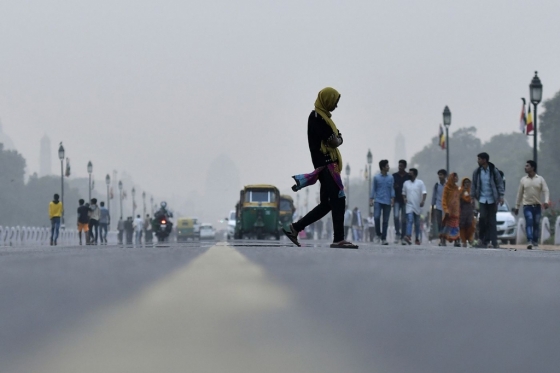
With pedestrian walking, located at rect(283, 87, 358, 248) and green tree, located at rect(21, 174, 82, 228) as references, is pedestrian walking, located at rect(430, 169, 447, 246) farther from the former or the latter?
green tree, located at rect(21, 174, 82, 228)

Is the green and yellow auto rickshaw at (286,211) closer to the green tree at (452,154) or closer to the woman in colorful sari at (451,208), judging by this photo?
the woman in colorful sari at (451,208)

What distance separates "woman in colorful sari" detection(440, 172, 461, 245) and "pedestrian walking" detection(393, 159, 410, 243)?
5.35 feet

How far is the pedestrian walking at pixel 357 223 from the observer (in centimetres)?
4670

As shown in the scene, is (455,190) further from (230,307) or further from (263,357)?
(263,357)

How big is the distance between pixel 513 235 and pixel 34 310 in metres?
31.5

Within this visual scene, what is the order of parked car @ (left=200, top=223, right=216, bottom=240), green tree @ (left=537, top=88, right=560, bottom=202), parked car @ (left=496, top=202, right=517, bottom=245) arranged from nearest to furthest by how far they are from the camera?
1. parked car @ (left=496, top=202, right=517, bottom=245)
2. green tree @ (left=537, top=88, right=560, bottom=202)
3. parked car @ (left=200, top=223, right=216, bottom=240)

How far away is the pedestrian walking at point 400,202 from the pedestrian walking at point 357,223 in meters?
21.3

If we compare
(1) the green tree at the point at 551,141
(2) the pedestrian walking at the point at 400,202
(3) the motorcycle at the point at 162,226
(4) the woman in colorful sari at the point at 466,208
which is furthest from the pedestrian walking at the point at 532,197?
(1) the green tree at the point at 551,141

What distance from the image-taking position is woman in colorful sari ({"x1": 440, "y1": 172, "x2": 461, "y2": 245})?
70.2 ft

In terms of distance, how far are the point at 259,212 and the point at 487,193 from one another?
2306 centimetres

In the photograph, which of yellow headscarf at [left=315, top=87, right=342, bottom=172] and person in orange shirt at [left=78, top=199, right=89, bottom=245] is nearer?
yellow headscarf at [left=315, top=87, right=342, bottom=172]

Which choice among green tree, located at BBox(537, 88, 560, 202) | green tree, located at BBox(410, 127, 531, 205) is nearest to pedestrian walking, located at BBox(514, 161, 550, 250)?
green tree, located at BBox(537, 88, 560, 202)

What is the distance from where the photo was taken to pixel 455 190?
21.6 m

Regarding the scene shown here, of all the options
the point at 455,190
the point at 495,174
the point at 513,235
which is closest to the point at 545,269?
the point at 495,174
